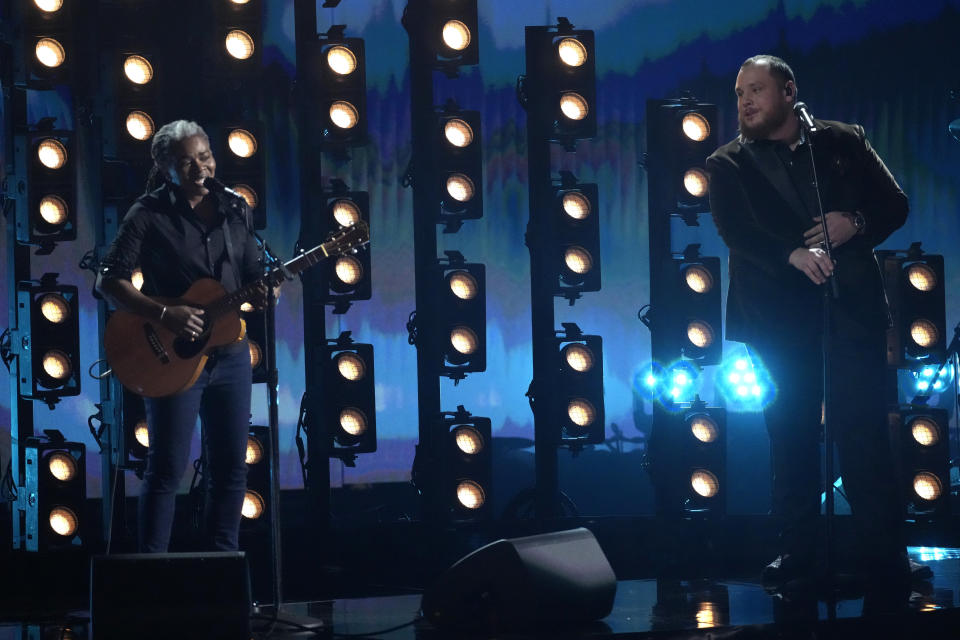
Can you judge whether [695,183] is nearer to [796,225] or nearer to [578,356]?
[578,356]

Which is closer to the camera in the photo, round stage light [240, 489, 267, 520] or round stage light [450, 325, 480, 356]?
round stage light [240, 489, 267, 520]

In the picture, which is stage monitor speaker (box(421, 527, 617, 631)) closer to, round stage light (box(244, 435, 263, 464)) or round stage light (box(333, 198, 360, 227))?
round stage light (box(244, 435, 263, 464))

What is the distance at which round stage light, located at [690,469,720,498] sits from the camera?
534 cm

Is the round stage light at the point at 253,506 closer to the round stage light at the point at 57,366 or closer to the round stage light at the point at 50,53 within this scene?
the round stage light at the point at 57,366

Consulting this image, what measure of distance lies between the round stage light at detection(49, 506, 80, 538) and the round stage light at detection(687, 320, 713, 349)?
9.14ft

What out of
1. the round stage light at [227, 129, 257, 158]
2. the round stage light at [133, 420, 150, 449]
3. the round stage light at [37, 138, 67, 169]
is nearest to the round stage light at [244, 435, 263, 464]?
the round stage light at [133, 420, 150, 449]

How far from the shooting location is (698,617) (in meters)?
3.31

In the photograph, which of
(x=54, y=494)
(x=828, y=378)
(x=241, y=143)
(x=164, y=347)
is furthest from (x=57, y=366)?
(x=828, y=378)

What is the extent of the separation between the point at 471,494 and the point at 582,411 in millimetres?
632

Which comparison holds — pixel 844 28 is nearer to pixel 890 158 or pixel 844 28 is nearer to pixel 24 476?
pixel 890 158

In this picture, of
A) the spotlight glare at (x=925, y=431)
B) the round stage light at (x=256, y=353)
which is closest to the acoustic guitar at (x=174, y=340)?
the round stage light at (x=256, y=353)

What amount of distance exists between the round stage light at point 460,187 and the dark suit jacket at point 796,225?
1.91m

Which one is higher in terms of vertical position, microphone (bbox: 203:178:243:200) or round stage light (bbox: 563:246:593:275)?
microphone (bbox: 203:178:243:200)

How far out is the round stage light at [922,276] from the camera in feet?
16.7
